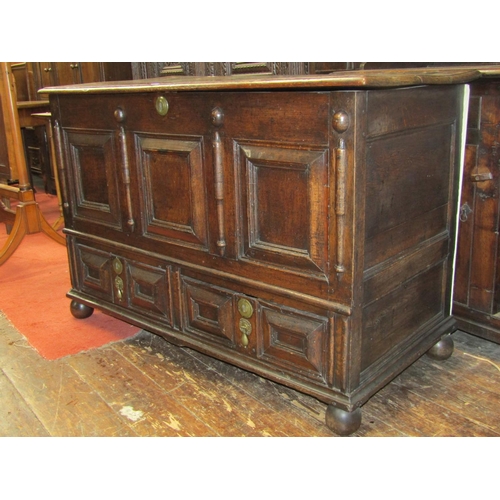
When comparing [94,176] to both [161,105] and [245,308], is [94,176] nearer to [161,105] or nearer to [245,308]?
[161,105]

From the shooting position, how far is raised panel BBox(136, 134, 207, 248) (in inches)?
78.9

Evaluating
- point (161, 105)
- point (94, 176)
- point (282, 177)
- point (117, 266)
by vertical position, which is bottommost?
point (117, 266)

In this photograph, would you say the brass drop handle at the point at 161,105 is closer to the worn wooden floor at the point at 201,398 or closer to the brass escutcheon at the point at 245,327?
the brass escutcheon at the point at 245,327

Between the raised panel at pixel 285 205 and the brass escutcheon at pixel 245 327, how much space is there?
0.24 meters

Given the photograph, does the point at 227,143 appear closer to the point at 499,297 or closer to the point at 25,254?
the point at 499,297

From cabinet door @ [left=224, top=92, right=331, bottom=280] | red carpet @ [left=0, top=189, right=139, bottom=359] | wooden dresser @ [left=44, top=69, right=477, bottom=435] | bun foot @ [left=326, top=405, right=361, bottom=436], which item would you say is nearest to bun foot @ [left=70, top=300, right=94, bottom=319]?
red carpet @ [left=0, top=189, right=139, bottom=359]

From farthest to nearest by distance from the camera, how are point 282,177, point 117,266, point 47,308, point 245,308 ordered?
point 47,308
point 117,266
point 245,308
point 282,177

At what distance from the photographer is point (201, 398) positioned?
6.78ft

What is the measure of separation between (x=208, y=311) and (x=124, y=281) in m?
0.50

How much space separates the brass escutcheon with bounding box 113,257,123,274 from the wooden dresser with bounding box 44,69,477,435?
28mm

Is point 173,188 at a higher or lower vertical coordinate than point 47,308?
higher

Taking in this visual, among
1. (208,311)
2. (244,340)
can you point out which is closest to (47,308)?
(208,311)

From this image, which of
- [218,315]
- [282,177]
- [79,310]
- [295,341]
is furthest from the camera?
[79,310]

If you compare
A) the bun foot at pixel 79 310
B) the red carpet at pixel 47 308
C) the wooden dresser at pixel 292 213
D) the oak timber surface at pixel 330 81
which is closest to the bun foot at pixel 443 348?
the wooden dresser at pixel 292 213
